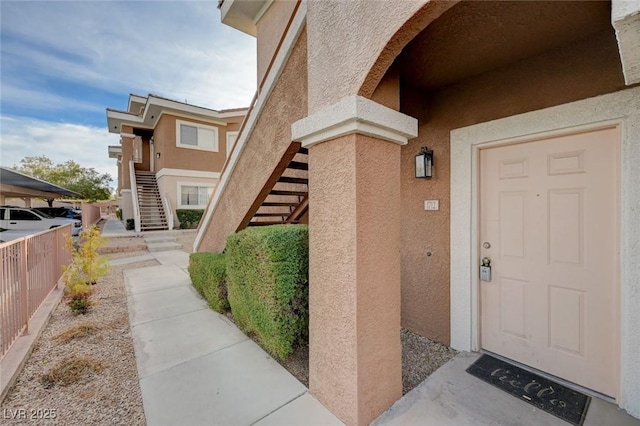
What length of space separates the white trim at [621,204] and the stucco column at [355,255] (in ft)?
4.70

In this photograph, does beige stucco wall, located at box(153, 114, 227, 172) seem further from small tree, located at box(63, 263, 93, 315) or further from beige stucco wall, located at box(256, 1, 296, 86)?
small tree, located at box(63, 263, 93, 315)

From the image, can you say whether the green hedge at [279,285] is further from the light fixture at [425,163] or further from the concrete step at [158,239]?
the concrete step at [158,239]

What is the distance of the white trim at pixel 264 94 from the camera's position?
121 inches

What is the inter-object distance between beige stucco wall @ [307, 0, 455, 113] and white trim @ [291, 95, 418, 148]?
111mm

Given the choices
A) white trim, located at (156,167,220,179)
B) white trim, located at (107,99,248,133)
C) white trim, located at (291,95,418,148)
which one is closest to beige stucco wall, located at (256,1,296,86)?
white trim, located at (291,95,418,148)

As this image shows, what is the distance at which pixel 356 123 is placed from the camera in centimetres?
193

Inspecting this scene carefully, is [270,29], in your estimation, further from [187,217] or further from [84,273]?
[187,217]

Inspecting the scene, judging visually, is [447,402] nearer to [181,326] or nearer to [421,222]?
[421,222]

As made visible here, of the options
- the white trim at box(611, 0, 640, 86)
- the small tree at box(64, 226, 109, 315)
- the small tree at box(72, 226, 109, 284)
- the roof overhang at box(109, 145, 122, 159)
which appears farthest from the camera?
the roof overhang at box(109, 145, 122, 159)

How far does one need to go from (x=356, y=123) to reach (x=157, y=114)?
17177 millimetres

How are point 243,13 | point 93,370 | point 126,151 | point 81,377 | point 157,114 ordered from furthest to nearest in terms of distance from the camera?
point 126,151 → point 157,114 → point 243,13 → point 93,370 → point 81,377

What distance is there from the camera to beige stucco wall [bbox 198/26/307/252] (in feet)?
10.5

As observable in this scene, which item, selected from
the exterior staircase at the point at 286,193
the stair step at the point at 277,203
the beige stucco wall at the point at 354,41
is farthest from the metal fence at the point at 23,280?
the beige stucco wall at the point at 354,41

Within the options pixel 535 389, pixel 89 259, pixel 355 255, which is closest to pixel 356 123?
pixel 355 255
